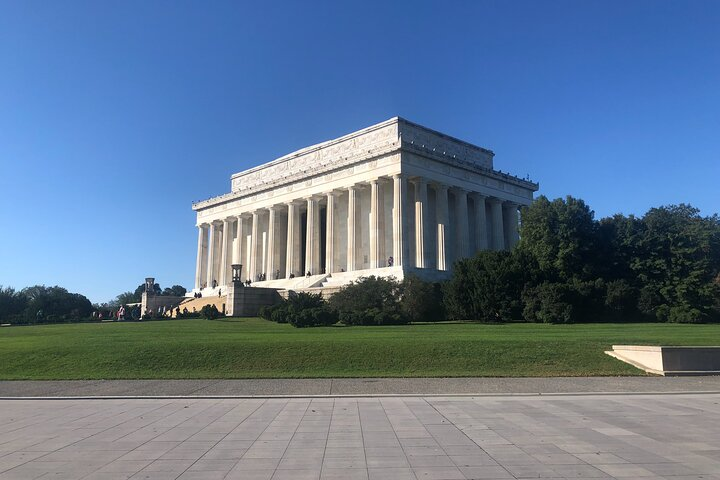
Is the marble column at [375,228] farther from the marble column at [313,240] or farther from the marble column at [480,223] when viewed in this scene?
the marble column at [480,223]

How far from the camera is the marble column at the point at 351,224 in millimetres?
67000

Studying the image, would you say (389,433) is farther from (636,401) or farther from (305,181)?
(305,181)

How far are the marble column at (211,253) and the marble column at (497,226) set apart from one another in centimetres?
4953

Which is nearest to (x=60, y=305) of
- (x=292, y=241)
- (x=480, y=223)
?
(x=292, y=241)

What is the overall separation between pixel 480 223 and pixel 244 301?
36.6m

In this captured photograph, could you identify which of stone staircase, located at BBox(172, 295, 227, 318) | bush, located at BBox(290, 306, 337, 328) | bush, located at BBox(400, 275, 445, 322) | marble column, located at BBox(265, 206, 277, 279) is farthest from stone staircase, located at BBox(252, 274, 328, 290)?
bush, located at BBox(290, 306, 337, 328)

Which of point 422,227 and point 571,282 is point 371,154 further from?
point 571,282

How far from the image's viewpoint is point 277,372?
19.5m

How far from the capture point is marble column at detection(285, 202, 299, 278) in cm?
7476

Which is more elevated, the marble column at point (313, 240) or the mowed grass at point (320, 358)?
the marble column at point (313, 240)

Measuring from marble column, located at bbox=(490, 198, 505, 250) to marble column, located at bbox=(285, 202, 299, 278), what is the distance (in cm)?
2949

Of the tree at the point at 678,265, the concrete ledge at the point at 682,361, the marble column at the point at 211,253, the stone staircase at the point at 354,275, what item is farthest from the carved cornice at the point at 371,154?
the concrete ledge at the point at 682,361

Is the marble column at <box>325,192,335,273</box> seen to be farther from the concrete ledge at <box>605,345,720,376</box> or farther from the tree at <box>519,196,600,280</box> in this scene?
the concrete ledge at <box>605,345,720,376</box>

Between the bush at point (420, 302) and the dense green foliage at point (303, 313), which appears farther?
the bush at point (420, 302)
